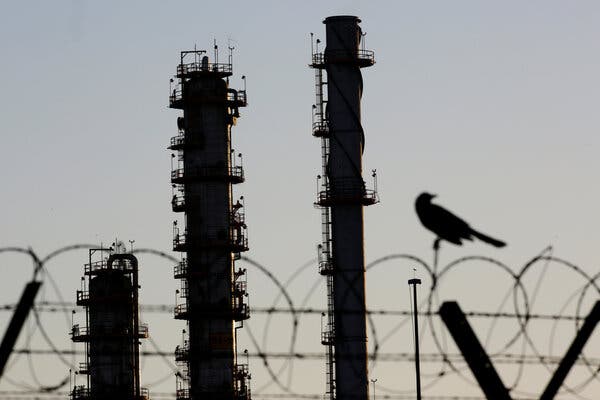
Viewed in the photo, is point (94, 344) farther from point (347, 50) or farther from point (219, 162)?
point (347, 50)

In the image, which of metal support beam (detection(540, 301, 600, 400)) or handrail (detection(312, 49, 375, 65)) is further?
handrail (detection(312, 49, 375, 65))

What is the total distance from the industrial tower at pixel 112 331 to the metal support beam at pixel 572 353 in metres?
74.9

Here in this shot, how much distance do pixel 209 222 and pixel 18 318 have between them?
71146 millimetres

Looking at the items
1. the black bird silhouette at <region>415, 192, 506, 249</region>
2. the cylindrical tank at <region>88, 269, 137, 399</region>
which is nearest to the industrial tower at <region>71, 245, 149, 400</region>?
the cylindrical tank at <region>88, 269, 137, 399</region>

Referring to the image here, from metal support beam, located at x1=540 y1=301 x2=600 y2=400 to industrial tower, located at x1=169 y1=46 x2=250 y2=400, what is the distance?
66.4m

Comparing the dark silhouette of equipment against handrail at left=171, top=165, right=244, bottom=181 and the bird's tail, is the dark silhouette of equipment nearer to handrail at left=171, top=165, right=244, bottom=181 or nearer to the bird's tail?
the bird's tail

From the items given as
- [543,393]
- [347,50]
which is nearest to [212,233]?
[347,50]

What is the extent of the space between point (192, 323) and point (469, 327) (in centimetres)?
6876

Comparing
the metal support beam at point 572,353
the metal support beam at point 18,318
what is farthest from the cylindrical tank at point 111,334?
the metal support beam at point 18,318

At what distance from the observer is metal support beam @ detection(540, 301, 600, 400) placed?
26125mm

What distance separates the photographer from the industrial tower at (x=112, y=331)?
102m

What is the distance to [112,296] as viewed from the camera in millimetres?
101688

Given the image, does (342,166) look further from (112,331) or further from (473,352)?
(473,352)

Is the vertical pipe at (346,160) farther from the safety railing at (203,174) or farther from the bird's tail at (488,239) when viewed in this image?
the bird's tail at (488,239)
